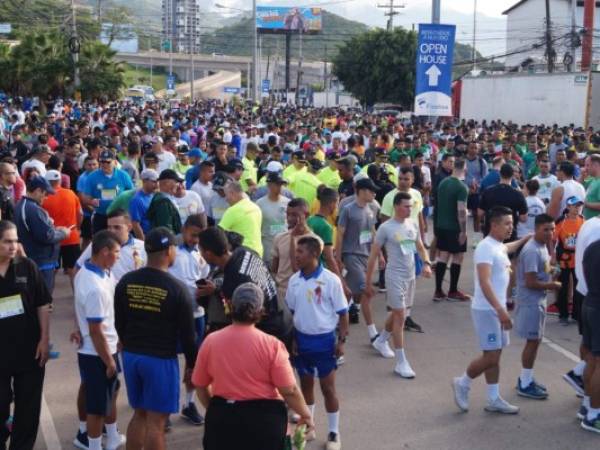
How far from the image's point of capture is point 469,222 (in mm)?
16453

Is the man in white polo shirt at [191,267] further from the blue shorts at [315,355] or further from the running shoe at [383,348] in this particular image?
the running shoe at [383,348]

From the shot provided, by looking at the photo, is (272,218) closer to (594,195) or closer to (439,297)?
(439,297)

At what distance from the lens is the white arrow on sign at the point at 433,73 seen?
13.8 meters

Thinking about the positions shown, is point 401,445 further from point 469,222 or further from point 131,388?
point 469,222

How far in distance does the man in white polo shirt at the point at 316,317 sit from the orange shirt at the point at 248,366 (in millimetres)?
1690

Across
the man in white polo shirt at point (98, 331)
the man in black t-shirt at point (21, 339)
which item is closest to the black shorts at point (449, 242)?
the man in white polo shirt at point (98, 331)

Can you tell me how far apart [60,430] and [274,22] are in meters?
112

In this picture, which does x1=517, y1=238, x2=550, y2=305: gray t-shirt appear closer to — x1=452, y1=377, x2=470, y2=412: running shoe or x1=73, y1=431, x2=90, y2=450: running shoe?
x1=452, y1=377, x2=470, y2=412: running shoe

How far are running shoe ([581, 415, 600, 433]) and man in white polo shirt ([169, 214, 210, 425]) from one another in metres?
3.13

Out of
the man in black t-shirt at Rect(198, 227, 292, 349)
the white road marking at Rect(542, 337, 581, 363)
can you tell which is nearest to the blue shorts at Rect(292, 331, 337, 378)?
the man in black t-shirt at Rect(198, 227, 292, 349)

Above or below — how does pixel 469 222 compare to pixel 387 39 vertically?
below

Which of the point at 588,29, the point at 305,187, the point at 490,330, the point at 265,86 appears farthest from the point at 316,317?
the point at 265,86

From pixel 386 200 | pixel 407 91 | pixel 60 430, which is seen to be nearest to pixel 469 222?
pixel 386 200

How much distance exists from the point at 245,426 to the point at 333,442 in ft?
6.60
